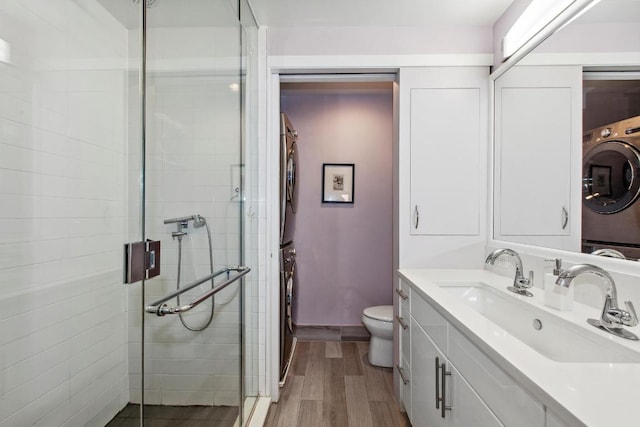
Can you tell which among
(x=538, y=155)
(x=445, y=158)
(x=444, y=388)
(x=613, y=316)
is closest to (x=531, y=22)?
(x=538, y=155)

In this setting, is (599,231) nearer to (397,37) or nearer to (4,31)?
(397,37)

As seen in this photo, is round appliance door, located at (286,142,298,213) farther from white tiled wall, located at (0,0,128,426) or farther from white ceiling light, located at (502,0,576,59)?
white ceiling light, located at (502,0,576,59)

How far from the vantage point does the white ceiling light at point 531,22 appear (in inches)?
58.5

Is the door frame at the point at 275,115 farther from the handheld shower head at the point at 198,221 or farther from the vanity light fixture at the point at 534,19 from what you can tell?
the handheld shower head at the point at 198,221

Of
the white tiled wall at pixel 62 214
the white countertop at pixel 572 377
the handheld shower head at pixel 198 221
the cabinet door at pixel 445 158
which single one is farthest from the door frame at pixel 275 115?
the white countertop at pixel 572 377

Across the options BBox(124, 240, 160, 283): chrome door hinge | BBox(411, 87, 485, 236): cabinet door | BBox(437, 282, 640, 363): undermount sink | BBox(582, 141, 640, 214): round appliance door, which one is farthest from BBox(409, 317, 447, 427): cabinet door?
BBox(124, 240, 160, 283): chrome door hinge

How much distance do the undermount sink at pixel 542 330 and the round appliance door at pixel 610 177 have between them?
0.49m

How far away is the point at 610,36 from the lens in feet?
4.02

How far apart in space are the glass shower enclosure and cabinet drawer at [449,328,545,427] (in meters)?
1.00

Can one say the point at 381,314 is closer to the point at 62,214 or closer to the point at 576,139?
the point at 576,139

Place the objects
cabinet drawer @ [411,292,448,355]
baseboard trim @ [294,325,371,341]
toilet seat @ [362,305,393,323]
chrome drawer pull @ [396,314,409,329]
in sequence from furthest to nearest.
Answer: baseboard trim @ [294,325,371,341], toilet seat @ [362,305,393,323], chrome drawer pull @ [396,314,409,329], cabinet drawer @ [411,292,448,355]

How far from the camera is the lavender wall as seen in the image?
3234 millimetres

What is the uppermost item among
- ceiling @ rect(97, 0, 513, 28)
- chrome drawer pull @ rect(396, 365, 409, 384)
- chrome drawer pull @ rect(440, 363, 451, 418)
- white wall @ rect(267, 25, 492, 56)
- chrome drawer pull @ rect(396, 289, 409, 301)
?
ceiling @ rect(97, 0, 513, 28)

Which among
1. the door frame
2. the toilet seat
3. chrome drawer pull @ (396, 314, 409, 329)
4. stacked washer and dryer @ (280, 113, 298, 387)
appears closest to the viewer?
chrome drawer pull @ (396, 314, 409, 329)
